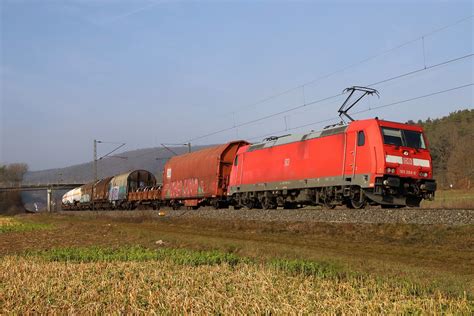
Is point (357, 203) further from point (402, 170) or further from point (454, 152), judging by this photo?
point (454, 152)

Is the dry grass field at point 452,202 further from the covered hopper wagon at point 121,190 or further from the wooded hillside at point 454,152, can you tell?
the wooded hillside at point 454,152

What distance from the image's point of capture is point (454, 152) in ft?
263

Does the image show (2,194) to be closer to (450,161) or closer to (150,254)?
(450,161)

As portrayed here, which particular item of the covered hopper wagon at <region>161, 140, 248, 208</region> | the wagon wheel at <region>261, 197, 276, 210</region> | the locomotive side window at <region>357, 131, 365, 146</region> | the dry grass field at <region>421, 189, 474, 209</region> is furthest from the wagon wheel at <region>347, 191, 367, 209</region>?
the covered hopper wagon at <region>161, 140, 248, 208</region>

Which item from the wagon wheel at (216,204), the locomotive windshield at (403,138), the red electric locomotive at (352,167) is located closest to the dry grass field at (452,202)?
the locomotive windshield at (403,138)

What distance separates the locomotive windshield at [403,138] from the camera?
853 inches

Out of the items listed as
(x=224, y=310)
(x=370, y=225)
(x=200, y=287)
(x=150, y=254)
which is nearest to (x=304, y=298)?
(x=224, y=310)

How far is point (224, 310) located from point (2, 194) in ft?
472

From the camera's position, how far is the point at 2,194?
133125 millimetres

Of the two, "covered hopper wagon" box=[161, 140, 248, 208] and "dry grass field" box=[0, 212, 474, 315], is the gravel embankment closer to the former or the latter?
"dry grass field" box=[0, 212, 474, 315]

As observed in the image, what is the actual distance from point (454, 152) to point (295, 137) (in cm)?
6214

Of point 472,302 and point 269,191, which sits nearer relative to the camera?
point 472,302

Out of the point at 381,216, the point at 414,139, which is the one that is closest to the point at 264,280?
the point at 381,216

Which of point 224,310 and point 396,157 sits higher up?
point 396,157
